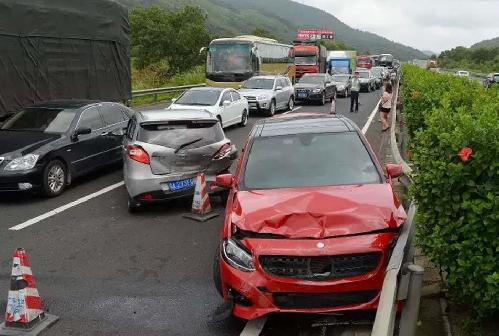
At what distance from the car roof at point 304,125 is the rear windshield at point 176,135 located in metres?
1.90

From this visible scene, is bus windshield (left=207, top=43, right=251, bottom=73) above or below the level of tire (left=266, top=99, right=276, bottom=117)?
above

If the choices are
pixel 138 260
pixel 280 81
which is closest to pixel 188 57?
pixel 280 81

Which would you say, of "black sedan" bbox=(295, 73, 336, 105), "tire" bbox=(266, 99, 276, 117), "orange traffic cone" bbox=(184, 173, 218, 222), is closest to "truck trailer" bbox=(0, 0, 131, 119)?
"orange traffic cone" bbox=(184, 173, 218, 222)

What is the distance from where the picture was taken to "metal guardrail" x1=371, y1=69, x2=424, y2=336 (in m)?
3.29

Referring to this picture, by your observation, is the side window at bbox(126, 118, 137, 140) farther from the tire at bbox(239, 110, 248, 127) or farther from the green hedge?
the tire at bbox(239, 110, 248, 127)

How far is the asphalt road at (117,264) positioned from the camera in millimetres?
4812

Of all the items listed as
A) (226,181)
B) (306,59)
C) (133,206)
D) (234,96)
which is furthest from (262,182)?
(306,59)

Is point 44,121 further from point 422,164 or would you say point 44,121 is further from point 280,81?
point 280,81

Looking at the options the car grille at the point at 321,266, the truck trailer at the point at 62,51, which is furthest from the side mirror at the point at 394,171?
the truck trailer at the point at 62,51

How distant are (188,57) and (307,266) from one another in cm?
5887

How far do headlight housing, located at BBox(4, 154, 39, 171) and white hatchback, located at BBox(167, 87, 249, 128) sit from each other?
8.04 metres

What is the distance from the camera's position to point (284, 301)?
4.15 meters

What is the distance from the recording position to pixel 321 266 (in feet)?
13.5

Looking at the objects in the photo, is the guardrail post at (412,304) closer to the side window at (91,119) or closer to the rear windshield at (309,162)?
the rear windshield at (309,162)
